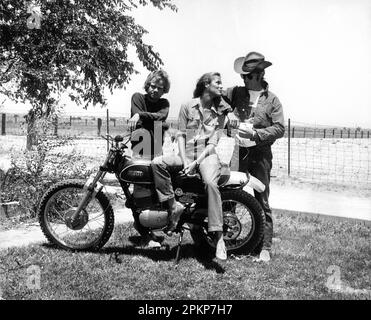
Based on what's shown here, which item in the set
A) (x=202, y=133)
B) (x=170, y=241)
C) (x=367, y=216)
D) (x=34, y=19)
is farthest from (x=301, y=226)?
(x=34, y=19)

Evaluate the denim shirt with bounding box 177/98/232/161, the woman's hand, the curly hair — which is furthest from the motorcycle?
the curly hair

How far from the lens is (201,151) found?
4711mm

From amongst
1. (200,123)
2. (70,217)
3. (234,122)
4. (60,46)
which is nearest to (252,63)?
(234,122)

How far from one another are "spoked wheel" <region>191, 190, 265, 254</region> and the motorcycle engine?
0.36m

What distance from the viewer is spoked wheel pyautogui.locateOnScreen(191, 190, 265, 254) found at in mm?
4742

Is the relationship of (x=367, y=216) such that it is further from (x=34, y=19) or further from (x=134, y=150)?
(x=34, y=19)

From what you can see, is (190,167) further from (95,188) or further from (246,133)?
(95,188)

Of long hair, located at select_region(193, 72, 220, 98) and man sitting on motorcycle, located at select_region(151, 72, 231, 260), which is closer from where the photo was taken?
man sitting on motorcycle, located at select_region(151, 72, 231, 260)

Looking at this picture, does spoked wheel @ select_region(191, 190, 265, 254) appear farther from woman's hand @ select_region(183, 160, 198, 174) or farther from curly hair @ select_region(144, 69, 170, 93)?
curly hair @ select_region(144, 69, 170, 93)

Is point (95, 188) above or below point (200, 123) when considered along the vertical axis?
below

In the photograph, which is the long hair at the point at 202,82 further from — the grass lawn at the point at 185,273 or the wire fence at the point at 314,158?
the grass lawn at the point at 185,273

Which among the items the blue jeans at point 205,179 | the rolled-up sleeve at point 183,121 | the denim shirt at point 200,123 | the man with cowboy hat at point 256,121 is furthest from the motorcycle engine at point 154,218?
the man with cowboy hat at point 256,121

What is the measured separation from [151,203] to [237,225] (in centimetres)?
94

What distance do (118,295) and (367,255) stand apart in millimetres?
2870
